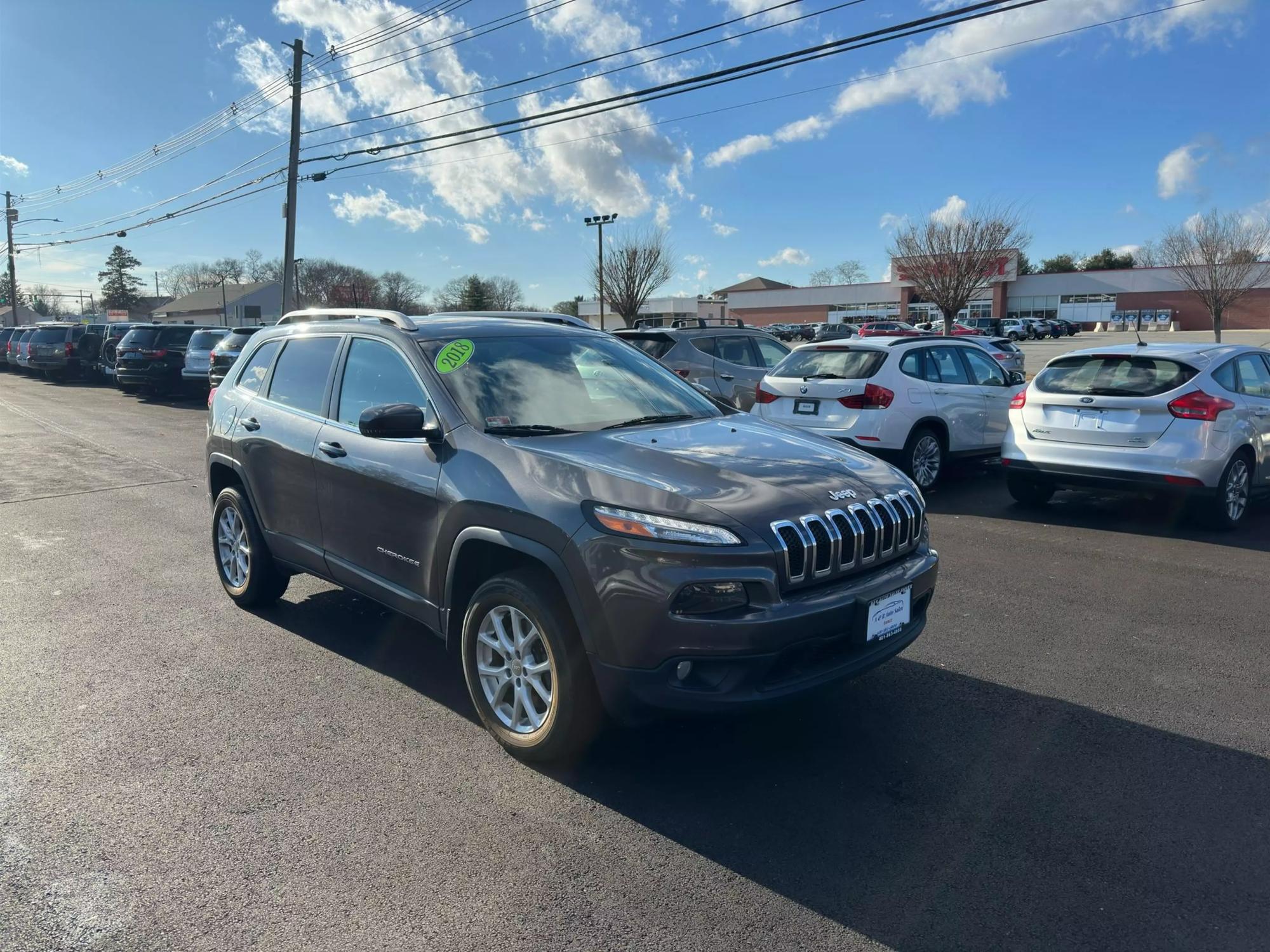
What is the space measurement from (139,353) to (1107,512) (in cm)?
2150

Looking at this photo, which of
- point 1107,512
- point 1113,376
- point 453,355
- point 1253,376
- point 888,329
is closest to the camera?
point 453,355

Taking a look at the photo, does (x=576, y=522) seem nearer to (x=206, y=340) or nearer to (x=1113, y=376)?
(x=1113, y=376)

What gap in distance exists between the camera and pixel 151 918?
272 centimetres

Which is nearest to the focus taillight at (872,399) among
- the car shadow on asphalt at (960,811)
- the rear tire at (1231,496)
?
the rear tire at (1231,496)

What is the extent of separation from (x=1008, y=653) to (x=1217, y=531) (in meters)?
4.14

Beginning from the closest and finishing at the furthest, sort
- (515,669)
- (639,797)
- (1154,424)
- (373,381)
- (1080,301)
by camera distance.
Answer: (639,797), (515,669), (373,381), (1154,424), (1080,301)

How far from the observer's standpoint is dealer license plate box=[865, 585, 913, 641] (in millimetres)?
3445

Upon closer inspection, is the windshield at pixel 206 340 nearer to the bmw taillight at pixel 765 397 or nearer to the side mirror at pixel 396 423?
the bmw taillight at pixel 765 397

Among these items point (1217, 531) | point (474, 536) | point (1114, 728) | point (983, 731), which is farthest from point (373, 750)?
point (1217, 531)

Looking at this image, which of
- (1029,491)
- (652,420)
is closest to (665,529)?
(652,420)

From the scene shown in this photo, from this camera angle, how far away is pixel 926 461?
9.56 meters

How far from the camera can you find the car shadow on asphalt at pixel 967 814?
8.92ft

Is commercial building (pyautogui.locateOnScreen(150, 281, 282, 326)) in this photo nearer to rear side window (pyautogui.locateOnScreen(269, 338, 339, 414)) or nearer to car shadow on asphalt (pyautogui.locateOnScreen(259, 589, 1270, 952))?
rear side window (pyautogui.locateOnScreen(269, 338, 339, 414))

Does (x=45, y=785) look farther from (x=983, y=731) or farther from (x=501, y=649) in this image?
(x=983, y=731)
